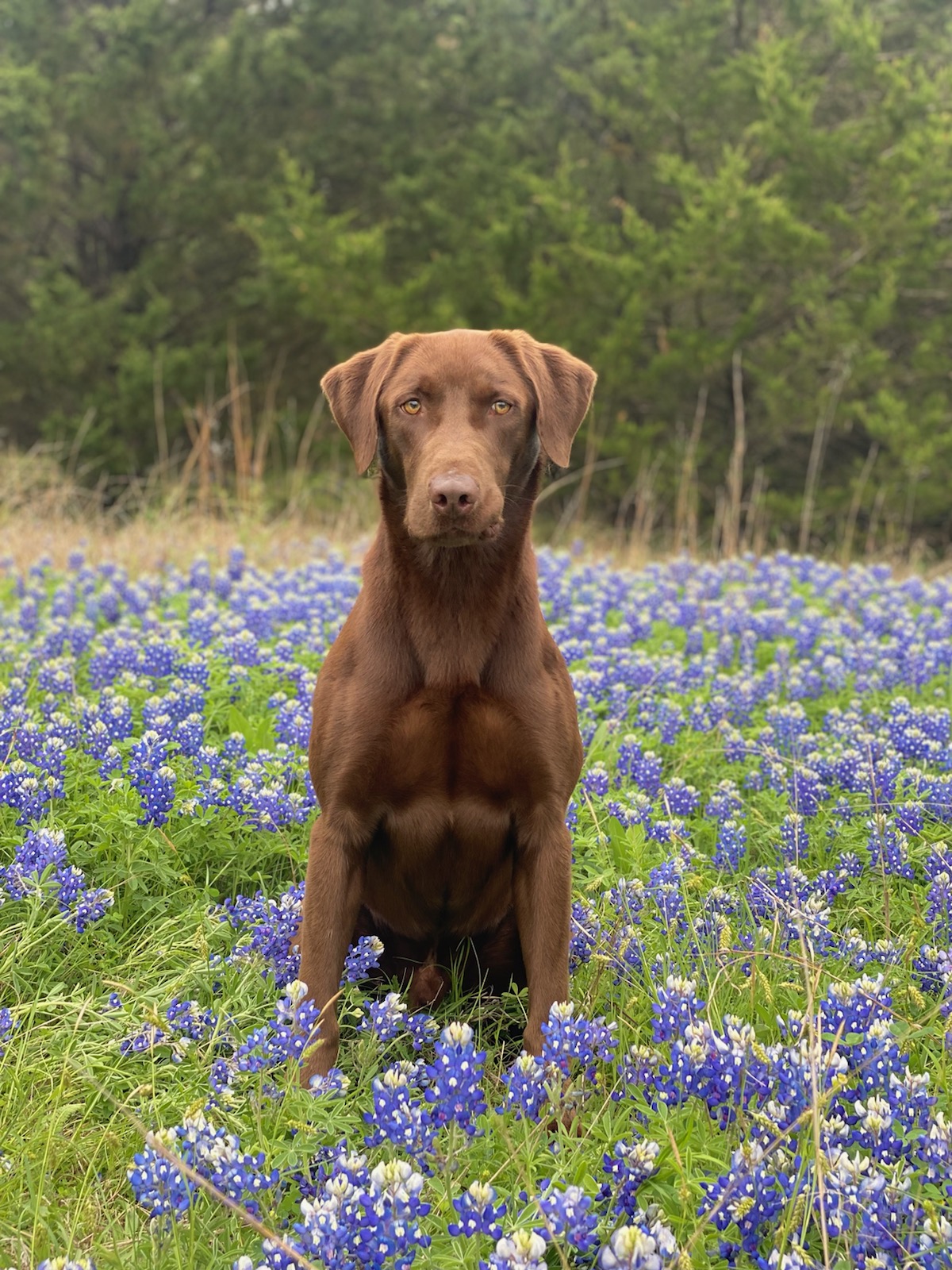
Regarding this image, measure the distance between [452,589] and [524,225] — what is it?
14204mm

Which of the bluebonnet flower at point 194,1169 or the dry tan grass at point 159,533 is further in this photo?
the dry tan grass at point 159,533

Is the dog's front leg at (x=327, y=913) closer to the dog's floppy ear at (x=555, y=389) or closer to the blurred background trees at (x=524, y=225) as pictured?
the dog's floppy ear at (x=555, y=389)

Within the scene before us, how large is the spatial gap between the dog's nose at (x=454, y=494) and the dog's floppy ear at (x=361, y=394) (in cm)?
39

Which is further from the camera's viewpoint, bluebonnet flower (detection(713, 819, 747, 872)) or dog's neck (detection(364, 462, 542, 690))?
bluebonnet flower (detection(713, 819, 747, 872))

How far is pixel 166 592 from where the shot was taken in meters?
6.44

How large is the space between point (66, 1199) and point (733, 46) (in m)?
17.7

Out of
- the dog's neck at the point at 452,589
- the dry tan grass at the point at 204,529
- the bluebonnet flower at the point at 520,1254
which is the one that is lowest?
the dry tan grass at the point at 204,529

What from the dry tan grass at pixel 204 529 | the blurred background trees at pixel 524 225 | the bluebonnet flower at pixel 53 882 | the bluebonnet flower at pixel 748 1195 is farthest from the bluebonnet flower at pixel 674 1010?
the blurred background trees at pixel 524 225

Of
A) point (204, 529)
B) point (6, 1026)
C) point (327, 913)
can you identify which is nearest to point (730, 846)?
point (327, 913)

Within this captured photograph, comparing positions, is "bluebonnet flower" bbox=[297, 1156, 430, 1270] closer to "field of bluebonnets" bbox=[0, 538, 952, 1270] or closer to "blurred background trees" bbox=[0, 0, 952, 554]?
"field of bluebonnets" bbox=[0, 538, 952, 1270]

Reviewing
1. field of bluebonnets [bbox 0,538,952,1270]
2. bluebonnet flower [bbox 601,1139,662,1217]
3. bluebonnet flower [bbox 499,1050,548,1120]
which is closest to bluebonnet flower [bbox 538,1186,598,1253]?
field of bluebonnets [bbox 0,538,952,1270]

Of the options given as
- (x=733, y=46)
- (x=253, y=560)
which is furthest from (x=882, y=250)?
(x=253, y=560)

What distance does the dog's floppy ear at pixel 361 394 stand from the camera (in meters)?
2.86

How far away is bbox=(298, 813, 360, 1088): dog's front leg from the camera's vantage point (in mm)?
2580
